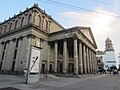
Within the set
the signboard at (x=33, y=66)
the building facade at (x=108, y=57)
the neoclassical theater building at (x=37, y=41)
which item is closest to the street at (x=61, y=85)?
the signboard at (x=33, y=66)

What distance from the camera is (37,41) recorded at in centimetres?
3072

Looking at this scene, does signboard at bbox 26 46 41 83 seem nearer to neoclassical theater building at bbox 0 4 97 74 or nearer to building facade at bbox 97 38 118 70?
neoclassical theater building at bbox 0 4 97 74

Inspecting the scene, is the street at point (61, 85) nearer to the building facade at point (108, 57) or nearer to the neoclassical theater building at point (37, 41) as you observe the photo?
the neoclassical theater building at point (37, 41)

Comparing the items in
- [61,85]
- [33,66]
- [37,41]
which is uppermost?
[37,41]

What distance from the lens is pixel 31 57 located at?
45.9 ft

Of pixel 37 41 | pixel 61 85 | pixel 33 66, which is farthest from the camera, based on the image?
pixel 37 41

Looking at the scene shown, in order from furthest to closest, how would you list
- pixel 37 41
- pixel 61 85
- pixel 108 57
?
pixel 108 57, pixel 37 41, pixel 61 85

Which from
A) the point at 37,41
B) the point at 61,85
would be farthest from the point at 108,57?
the point at 61,85

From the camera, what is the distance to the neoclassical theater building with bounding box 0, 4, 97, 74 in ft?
95.5

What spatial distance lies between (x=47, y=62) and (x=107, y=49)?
8278cm

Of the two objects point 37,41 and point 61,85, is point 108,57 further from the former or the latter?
point 61,85

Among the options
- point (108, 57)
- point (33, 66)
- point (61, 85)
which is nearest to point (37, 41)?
point (33, 66)

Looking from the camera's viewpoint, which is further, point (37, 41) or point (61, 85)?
point (37, 41)

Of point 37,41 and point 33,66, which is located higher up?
point 37,41
